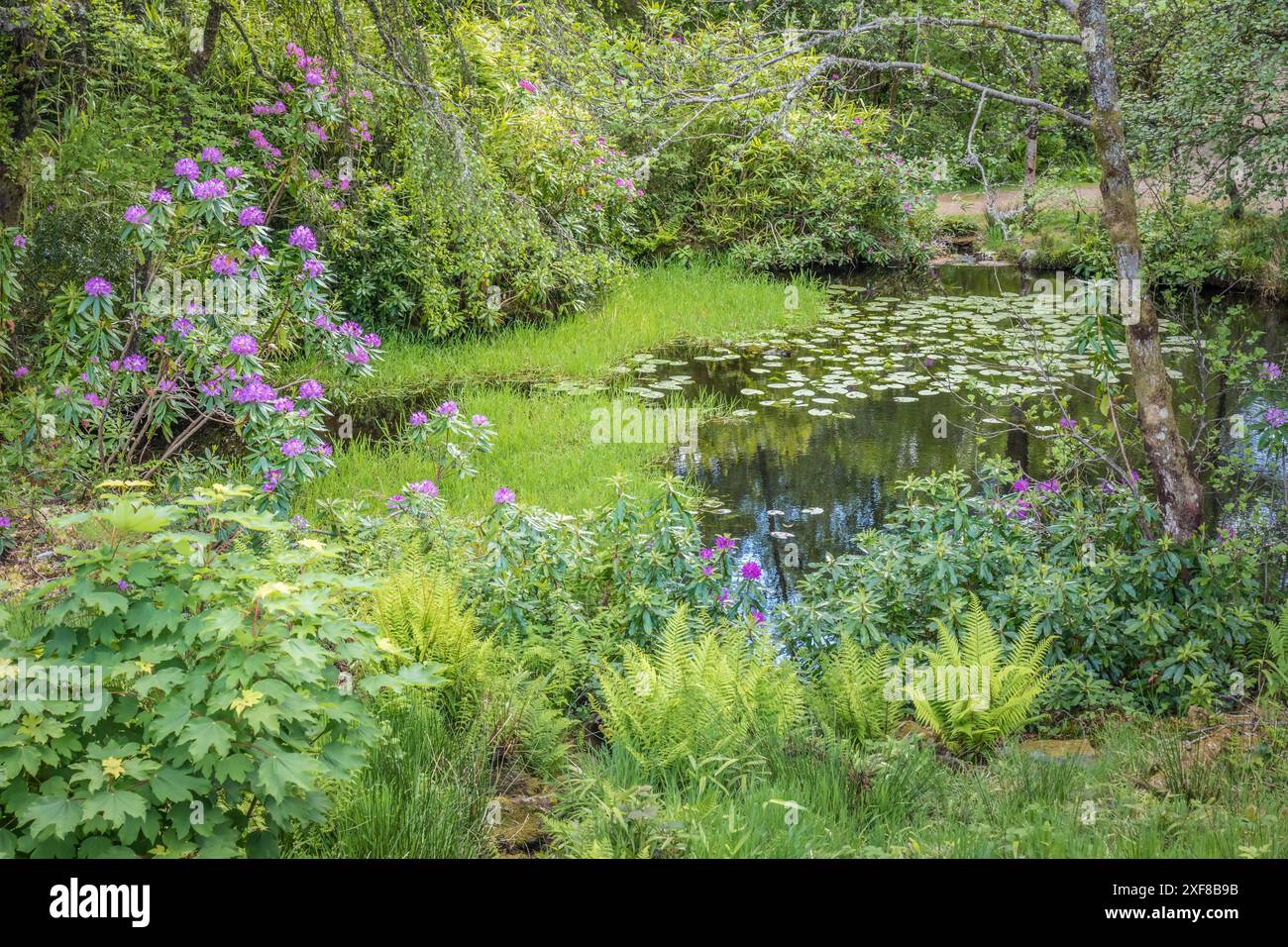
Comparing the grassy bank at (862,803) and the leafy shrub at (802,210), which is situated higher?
the leafy shrub at (802,210)

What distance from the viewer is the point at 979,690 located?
153 inches

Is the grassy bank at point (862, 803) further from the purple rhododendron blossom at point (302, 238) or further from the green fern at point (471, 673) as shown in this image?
the purple rhododendron blossom at point (302, 238)

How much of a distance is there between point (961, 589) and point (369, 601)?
2.57 metres

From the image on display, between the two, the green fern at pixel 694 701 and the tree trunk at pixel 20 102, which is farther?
the tree trunk at pixel 20 102

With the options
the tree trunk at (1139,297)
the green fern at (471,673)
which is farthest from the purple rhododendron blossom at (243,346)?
the tree trunk at (1139,297)

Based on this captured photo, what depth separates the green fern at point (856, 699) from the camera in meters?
3.83

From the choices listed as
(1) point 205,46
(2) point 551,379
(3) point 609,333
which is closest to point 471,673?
(1) point 205,46

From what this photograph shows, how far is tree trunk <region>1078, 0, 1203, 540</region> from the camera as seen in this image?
14.5 feet

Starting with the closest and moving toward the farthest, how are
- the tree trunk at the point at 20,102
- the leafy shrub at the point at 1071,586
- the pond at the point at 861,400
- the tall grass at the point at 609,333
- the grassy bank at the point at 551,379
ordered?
the leafy shrub at the point at 1071,586 < the tree trunk at the point at 20,102 < the pond at the point at 861,400 < the grassy bank at the point at 551,379 < the tall grass at the point at 609,333

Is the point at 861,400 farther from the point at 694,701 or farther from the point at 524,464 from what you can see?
the point at 694,701

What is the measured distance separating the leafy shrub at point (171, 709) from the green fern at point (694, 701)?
1248mm

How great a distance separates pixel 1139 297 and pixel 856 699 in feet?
7.12

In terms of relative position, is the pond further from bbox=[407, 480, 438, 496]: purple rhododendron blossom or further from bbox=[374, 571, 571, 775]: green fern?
bbox=[374, 571, 571, 775]: green fern

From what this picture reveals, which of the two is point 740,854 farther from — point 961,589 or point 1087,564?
point 1087,564
